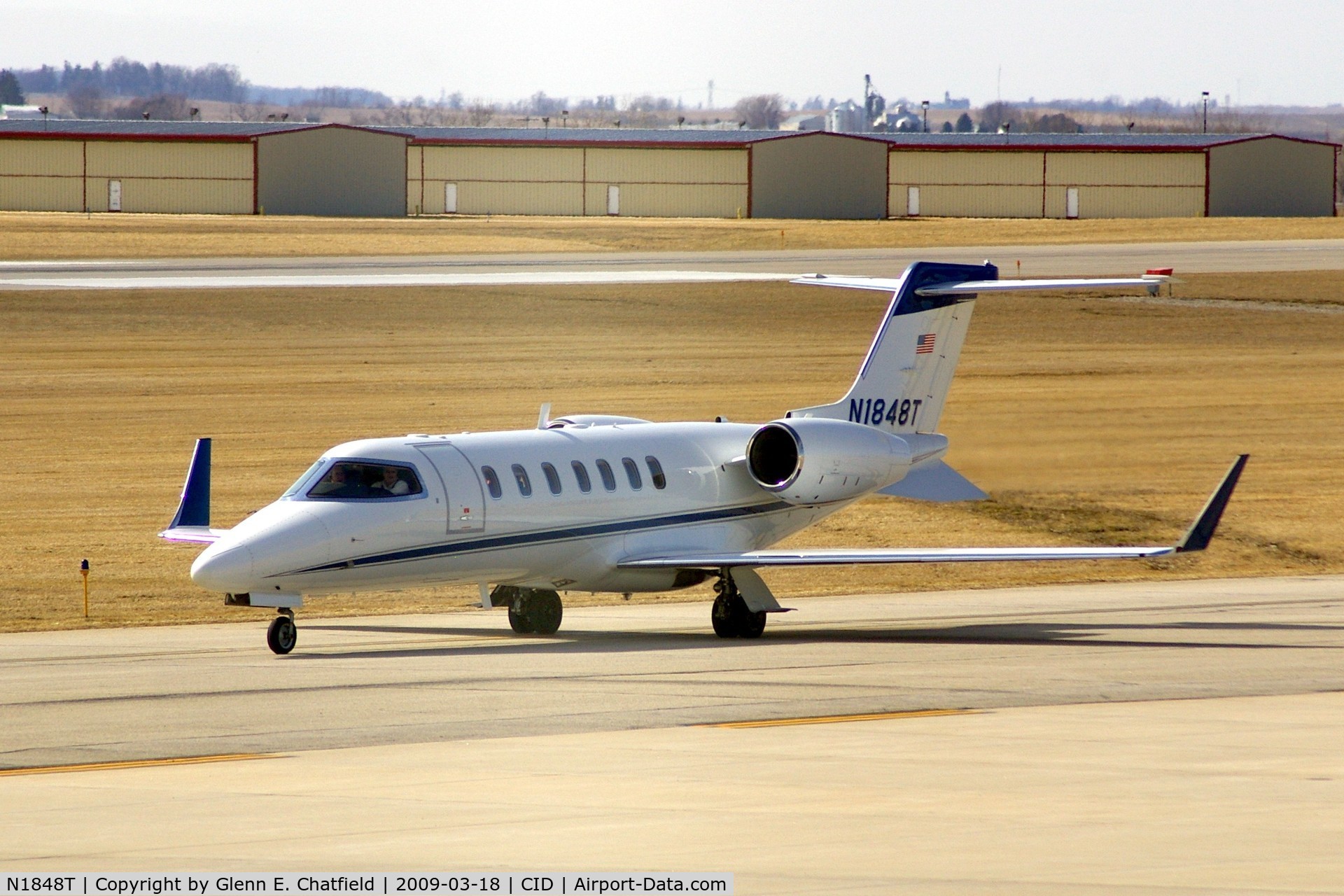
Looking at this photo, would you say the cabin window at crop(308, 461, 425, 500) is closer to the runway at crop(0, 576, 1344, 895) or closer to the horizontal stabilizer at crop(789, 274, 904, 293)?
the runway at crop(0, 576, 1344, 895)

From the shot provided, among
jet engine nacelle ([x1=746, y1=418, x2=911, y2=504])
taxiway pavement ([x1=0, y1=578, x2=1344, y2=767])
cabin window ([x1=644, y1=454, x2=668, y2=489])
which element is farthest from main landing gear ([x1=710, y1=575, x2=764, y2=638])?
jet engine nacelle ([x1=746, y1=418, x2=911, y2=504])

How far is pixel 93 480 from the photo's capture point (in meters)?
37.3

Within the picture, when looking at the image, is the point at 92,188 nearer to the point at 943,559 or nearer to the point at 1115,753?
the point at 943,559

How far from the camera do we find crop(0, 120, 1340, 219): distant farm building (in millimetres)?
88625

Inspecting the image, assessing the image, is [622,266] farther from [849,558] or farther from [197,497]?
[849,558]

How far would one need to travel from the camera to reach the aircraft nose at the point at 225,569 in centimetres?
2006

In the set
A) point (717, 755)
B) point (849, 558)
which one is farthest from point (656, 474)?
point (717, 755)

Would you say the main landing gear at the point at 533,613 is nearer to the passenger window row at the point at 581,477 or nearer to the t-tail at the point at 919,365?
the passenger window row at the point at 581,477

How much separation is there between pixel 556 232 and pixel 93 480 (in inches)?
Answer: 1757

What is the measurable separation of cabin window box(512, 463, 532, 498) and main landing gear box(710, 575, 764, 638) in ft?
9.24

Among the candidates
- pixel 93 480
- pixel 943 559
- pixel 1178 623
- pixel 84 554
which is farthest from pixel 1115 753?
pixel 93 480

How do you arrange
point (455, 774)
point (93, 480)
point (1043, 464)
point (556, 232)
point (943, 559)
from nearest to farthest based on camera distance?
point (455, 774), point (943, 559), point (1043, 464), point (93, 480), point (556, 232)

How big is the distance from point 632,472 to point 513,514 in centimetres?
215

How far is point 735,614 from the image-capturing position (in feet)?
78.0
